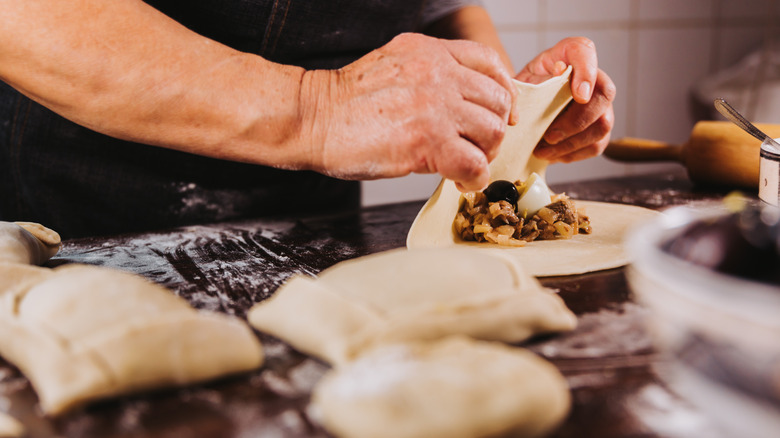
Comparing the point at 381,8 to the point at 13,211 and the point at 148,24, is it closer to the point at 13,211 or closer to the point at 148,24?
the point at 148,24

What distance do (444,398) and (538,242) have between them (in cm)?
83

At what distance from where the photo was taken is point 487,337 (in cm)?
69

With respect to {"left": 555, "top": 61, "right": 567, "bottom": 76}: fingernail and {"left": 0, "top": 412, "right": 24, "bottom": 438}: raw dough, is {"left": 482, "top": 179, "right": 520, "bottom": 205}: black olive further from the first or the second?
{"left": 0, "top": 412, "right": 24, "bottom": 438}: raw dough

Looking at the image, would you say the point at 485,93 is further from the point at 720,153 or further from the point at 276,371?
the point at 720,153

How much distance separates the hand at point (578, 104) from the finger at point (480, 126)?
1.28 feet

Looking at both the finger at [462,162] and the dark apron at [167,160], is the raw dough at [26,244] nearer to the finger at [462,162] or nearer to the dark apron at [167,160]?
the dark apron at [167,160]

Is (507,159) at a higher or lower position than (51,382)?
higher

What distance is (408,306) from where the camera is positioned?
68cm

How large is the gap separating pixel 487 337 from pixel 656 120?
337 centimetres

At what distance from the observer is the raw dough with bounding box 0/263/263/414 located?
0.59 m

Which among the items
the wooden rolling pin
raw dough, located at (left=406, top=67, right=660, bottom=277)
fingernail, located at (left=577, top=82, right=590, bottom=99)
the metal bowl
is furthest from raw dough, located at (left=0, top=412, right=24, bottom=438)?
the wooden rolling pin

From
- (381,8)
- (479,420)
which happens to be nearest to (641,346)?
(479,420)

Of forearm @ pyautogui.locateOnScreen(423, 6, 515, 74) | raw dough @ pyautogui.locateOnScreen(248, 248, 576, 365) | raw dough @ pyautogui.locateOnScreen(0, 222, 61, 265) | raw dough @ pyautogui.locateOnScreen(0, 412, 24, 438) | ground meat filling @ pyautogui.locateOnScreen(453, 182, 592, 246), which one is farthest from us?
forearm @ pyautogui.locateOnScreen(423, 6, 515, 74)

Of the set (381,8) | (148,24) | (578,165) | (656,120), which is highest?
(381,8)
